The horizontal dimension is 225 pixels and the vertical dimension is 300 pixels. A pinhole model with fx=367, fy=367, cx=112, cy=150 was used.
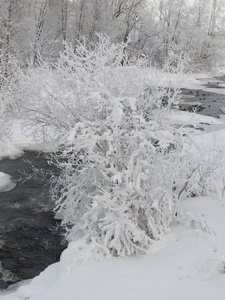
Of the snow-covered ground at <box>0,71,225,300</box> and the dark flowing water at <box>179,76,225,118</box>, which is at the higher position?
the snow-covered ground at <box>0,71,225,300</box>

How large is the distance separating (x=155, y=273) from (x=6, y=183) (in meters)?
6.52

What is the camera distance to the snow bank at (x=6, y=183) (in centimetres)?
1015

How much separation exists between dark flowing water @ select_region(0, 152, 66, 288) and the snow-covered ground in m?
0.51

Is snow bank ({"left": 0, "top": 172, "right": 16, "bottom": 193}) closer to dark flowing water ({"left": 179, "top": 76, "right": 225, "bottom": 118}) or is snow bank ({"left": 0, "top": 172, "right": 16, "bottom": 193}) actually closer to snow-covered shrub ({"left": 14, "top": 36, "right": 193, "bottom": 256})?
snow-covered shrub ({"left": 14, "top": 36, "right": 193, "bottom": 256})

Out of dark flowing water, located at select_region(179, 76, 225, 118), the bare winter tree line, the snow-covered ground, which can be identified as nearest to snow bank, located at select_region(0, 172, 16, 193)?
the bare winter tree line

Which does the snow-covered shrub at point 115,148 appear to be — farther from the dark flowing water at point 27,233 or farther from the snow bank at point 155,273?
the dark flowing water at point 27,233

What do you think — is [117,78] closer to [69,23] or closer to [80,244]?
[80,244]

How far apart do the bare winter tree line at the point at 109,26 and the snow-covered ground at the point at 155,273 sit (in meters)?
3.20

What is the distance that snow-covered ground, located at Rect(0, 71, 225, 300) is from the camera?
464 centimetres

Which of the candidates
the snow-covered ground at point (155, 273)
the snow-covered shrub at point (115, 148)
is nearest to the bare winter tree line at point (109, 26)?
the snow-covered shrub at point (115, 148)

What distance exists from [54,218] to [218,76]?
43.9 meters

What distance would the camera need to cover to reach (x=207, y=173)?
26.5 ft

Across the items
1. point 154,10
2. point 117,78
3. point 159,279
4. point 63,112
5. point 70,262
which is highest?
point 154,10

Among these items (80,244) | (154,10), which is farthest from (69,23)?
(80,244)
